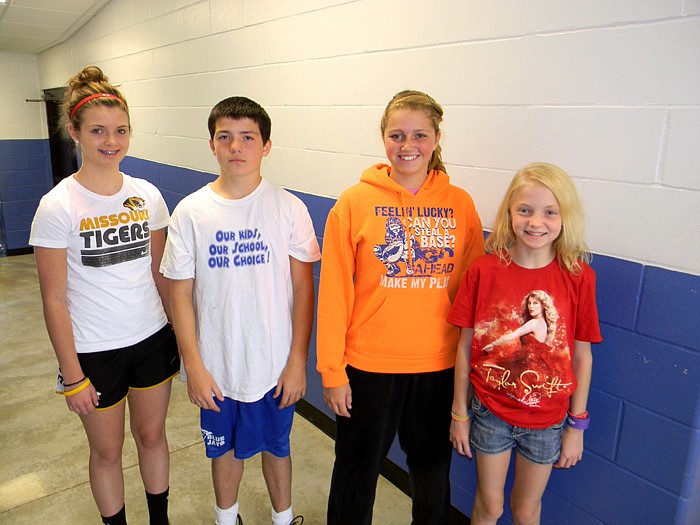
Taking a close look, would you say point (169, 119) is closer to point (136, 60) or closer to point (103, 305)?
point (136, 60)

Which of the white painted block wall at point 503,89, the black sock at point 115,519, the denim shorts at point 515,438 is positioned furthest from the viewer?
the black sock at point 115,519

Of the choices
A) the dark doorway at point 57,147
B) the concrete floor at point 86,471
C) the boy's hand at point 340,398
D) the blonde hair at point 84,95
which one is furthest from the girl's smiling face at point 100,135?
the dark doorway at point 57,147

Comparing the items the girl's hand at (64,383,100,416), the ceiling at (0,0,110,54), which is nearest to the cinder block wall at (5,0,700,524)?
the girl's hand at (64,383,100,416)

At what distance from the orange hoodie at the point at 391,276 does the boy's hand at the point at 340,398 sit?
0.02 metres

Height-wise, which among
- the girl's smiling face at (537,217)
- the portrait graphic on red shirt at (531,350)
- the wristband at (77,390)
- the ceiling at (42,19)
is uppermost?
the ceiling at (42,19)

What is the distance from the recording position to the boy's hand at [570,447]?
1.40 metres

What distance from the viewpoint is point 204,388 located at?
1.53 meters

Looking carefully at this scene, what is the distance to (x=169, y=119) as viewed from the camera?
3.62 meters

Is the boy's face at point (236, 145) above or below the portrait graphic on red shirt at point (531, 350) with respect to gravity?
above

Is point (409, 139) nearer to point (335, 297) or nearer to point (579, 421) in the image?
point (335, 297)

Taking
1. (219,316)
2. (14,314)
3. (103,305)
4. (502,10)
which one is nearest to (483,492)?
(219,316)

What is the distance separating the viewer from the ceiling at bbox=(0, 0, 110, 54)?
4055 millimetres

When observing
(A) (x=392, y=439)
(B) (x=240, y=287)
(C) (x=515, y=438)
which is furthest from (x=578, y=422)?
(B) (x=240, y=287)

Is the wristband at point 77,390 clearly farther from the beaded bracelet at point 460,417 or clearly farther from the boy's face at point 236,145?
the beaded bracelet at point 460,417
